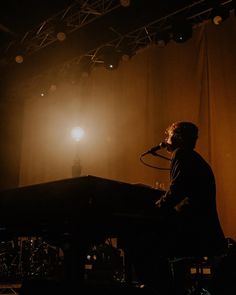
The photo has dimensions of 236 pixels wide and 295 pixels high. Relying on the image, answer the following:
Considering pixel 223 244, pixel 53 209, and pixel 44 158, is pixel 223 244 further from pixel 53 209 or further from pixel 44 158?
pixel 44 158

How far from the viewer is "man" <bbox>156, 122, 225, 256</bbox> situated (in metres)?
2.30

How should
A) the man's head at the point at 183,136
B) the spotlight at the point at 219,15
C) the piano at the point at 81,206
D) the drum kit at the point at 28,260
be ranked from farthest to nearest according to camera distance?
the drum kit at the point at 28,260 < the spotlight at the point at 219,15 < the man's head at the point at 183,136 < the piano at the point at 81,206

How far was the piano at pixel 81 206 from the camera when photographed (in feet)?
7.47

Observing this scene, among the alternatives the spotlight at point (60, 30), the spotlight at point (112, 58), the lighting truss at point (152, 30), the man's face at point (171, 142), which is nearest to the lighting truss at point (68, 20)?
the spotlight at point (60, 30)

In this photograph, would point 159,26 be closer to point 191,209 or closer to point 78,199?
point 191,209

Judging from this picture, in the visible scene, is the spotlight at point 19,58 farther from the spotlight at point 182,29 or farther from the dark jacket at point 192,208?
the dark jacket at point 192,208

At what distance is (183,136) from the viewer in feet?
8.63

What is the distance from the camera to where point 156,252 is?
93.0 inches

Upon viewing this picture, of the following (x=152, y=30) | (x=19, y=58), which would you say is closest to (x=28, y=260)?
(x=19, y=58)

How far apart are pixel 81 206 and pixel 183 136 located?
0.87 meters

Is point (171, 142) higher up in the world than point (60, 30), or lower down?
lower down

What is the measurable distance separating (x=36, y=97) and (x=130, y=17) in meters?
3.78

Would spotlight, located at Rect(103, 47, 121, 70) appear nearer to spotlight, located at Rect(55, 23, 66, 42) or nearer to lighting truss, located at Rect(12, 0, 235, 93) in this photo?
lighting truss, located at Rect(12, 0, 235, 93)

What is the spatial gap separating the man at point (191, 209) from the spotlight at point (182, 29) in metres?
3.90
